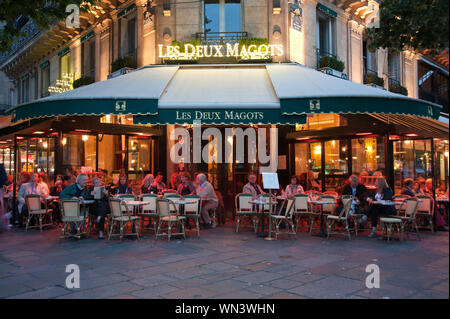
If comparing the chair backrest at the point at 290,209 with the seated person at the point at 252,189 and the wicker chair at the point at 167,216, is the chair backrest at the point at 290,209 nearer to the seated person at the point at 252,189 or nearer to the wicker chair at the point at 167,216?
the seated person at the point at 252,189

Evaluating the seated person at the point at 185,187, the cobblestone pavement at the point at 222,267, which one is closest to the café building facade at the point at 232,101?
the seated person at the point at 185,187

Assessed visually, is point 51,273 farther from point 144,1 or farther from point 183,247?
point 144,1

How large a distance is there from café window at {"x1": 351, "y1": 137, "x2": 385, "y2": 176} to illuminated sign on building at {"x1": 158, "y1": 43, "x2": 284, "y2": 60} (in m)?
3.56

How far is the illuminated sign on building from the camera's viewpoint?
11648 mm

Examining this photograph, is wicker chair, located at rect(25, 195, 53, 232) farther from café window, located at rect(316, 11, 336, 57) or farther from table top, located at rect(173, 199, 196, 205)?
café window, located at rect(316, 11, 336, 57)

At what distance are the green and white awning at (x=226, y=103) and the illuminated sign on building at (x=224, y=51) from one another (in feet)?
7.17

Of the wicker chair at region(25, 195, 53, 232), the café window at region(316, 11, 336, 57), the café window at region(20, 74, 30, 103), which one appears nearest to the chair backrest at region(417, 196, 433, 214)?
the café window at region(316, 11, 336, 57)

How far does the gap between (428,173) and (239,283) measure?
8274 mm

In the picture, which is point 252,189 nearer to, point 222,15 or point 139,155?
point 139,155

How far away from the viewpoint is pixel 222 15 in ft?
39.8

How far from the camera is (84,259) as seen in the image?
21.0 ft

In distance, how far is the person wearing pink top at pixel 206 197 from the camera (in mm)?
9914

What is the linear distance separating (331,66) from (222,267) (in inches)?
353
